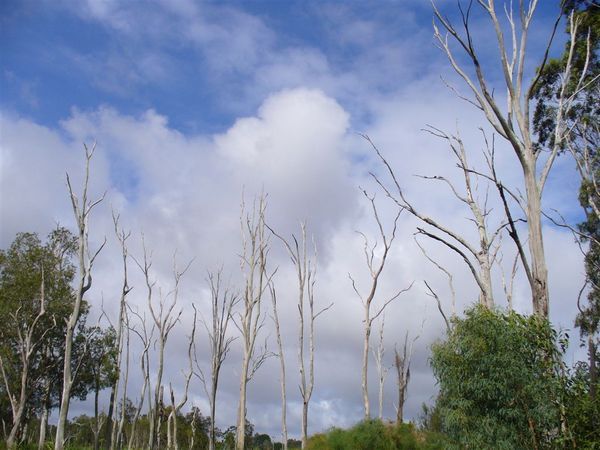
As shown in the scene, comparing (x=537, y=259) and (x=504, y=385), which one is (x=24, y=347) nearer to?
(x=504, y=385)

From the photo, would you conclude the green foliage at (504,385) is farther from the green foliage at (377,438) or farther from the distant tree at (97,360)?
the distant tree at (97,360)

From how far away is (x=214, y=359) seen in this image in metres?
23.4

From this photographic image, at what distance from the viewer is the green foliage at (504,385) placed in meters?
9.47

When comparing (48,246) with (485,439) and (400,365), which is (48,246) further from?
(485,439)

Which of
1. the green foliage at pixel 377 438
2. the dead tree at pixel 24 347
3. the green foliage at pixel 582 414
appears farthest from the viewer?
the dead tree at pixel 24 347

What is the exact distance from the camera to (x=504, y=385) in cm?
968

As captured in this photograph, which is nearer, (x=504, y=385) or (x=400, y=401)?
(x=504, y=385)

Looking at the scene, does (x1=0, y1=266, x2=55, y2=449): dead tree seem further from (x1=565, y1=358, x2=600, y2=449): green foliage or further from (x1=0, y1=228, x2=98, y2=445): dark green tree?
(x1=565, y1=358, x2=600, y2=449): green foliage

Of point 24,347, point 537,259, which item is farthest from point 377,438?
point 24,347

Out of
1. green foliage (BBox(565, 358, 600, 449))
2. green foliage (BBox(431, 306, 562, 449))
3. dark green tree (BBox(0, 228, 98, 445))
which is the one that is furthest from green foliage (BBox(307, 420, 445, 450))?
dark green tree (BBox(0, 228, 98, 445))

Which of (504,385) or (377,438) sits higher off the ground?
(504,385)

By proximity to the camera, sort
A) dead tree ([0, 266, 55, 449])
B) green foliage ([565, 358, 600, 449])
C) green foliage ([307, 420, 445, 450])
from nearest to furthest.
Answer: green foliage ([565, 358, 600, 449]) < green foliage ([307, 420, 445, 450]) < dead tree ([0, 266, 55, 449])

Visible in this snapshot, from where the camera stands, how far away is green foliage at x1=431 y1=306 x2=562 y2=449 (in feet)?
31.1

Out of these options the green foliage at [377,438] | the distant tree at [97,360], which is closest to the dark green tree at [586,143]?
the green foliage at [377,438]
